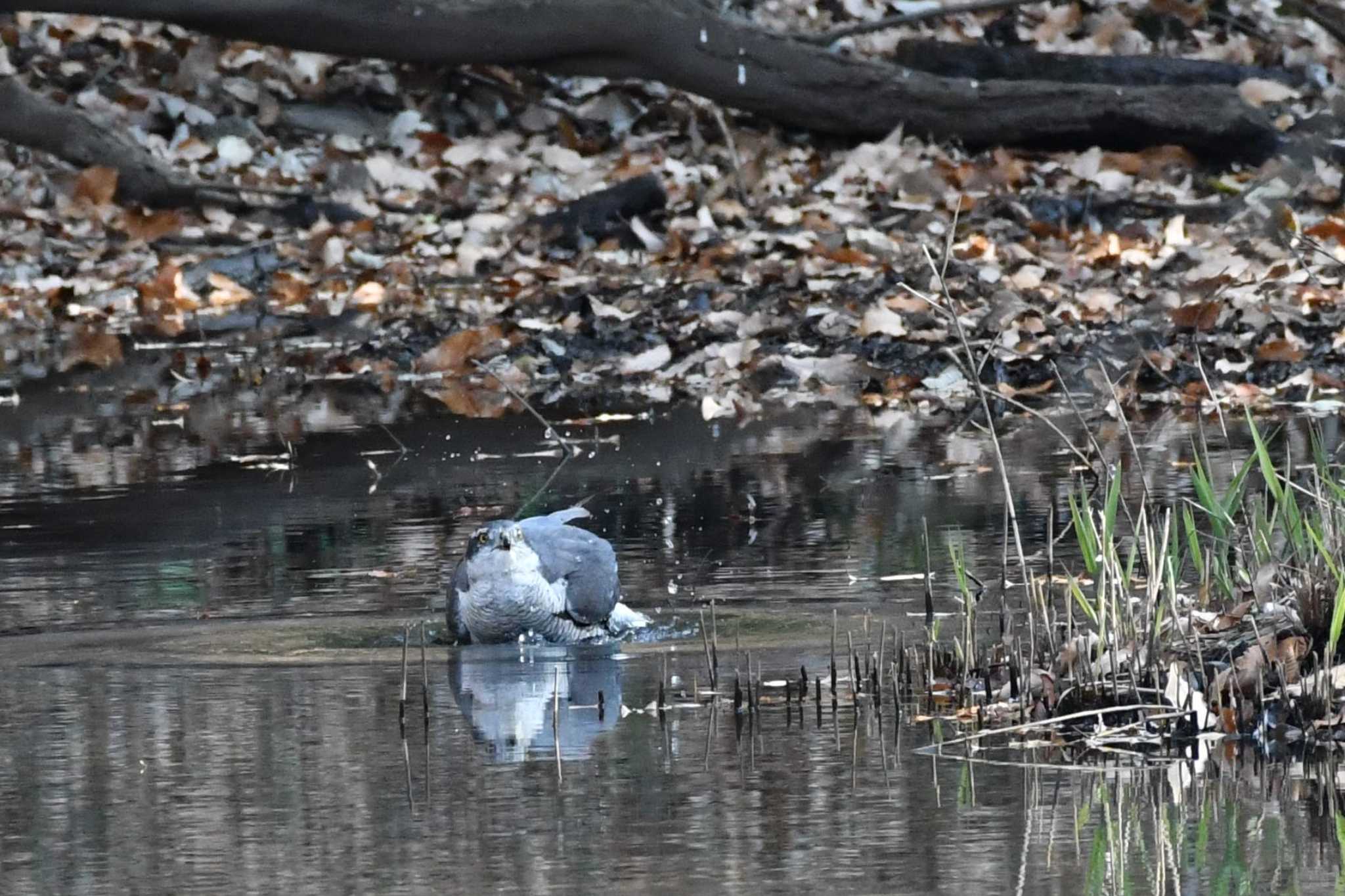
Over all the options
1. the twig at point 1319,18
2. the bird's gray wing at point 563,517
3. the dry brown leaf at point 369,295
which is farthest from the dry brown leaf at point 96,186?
the bird's gray wing at point 563,517

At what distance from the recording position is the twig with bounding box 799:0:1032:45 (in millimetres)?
18266

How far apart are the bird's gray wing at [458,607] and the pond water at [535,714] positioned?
98mm

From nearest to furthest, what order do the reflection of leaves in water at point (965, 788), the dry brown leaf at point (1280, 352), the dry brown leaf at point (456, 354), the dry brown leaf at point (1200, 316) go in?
the reflection of leaves in water at point (965, 788) < the dry brown leaf at point (1280, 352) < the dry brown leaf at point (1200, 316) < the dry brown leaf at point (456, 354)

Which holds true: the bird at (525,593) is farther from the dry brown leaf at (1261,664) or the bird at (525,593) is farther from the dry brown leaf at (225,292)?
the dry brown leaf at (225,292)

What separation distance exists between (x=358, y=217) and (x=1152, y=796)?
1355 centimetres

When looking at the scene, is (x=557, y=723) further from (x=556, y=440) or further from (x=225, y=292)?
(x=225, y=292)

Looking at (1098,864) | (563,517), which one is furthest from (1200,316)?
(1098,864)

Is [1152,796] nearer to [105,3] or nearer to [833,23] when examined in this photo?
[105,3]

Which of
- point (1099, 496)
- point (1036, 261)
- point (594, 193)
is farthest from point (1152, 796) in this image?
point (594, 193)

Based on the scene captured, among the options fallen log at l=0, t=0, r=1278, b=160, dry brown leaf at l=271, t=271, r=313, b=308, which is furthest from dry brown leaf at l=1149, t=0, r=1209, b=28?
dry brown leaf at l=271, t=271, r=313, b=308

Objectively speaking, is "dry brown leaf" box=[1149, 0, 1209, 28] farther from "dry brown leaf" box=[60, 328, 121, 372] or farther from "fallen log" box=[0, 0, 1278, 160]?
"dry brown leaf" box=[60, 328, 121, 372]

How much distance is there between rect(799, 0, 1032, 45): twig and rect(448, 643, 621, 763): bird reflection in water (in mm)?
11806

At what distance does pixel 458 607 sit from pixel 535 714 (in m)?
0.99

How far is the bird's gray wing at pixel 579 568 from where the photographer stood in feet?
23.2
